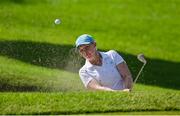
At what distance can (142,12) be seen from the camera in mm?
25859

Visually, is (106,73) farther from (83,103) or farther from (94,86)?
(83,103)

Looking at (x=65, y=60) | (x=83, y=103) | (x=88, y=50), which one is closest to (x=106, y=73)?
(x=88, y=50)

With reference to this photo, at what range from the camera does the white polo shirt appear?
10.8 m

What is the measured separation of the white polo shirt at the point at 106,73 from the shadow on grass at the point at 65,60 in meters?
3.66

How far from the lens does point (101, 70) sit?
10781 mm

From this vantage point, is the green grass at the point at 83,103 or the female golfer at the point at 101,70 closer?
the green grass at the point at 83,103

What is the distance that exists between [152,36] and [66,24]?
7.84 ft

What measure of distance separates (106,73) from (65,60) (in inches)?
191

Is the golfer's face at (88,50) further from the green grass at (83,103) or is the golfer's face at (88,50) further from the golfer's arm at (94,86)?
the green grass at (83,103)


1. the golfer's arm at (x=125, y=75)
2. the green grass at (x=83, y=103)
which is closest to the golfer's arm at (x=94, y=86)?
the golfer's arm at (x=125, y=75)

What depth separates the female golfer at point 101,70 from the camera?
10688mm

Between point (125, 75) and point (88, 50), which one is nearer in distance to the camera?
point (88, 50)

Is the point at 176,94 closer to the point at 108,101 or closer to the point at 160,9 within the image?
the point at 108,101

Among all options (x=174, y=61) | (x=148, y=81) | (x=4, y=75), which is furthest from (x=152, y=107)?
(x=174, y=61)
